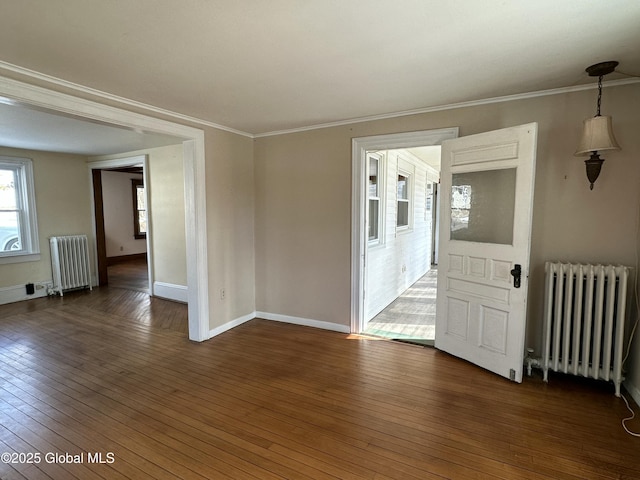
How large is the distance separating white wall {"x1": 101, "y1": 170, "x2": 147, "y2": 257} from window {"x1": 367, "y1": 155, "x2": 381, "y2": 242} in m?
7.38

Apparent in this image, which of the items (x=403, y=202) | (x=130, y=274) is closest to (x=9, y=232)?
(x=130, y=274)

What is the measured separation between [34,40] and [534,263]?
4.04m

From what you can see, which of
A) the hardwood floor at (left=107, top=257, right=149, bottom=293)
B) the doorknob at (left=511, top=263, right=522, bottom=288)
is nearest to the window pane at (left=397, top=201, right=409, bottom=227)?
the doorknob at (left=511, top=263, right=522, bottom=288)

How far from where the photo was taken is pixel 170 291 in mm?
5461

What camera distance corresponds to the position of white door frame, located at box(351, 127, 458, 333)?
11.6 ft

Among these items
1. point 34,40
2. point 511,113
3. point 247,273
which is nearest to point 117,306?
point 247,273

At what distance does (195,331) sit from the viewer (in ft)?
12.3

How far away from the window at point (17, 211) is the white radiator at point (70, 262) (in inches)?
12.4

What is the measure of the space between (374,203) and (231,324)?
8.30ft

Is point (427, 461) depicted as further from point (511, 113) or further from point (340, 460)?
point (511, 113)

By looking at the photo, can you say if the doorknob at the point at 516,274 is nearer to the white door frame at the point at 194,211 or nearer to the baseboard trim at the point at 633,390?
the baseboard trim at the point at 633,390

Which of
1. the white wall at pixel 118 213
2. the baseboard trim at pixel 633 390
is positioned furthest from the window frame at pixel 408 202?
the white wall at pixel 118 213

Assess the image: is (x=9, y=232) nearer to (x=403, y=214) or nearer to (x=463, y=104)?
(x=403, y=214)

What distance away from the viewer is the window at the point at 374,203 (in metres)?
4.53
